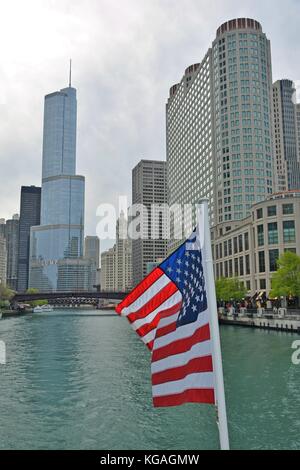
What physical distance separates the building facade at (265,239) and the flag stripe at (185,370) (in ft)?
326

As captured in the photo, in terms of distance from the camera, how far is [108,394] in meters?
28.1

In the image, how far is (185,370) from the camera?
856cm

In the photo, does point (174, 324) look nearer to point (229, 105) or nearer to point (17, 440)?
point (17, 440)

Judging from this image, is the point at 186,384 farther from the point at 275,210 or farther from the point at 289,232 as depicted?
the point at 275,210

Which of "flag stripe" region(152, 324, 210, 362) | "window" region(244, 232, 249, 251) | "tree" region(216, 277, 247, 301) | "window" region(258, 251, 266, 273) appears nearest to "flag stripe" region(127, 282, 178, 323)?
"flag stripe" region(152, 324, 210, 362)

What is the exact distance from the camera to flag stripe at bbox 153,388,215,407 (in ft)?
27.2

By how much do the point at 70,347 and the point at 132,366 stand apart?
18.6 metres

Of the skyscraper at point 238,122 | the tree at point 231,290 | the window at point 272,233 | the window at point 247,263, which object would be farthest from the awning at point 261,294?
the skyscraper at point 238,122

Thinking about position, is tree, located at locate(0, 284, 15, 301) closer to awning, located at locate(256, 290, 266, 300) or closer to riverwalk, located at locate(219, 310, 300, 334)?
awning, located at locate(256, 290, 266, 300)

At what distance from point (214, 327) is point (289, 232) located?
101 metres

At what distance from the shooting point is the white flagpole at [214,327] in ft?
24.0

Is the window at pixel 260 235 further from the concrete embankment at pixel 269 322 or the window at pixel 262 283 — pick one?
the concrete embankment at pixel 269 322

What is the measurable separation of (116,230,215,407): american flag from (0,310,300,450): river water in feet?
35.1
